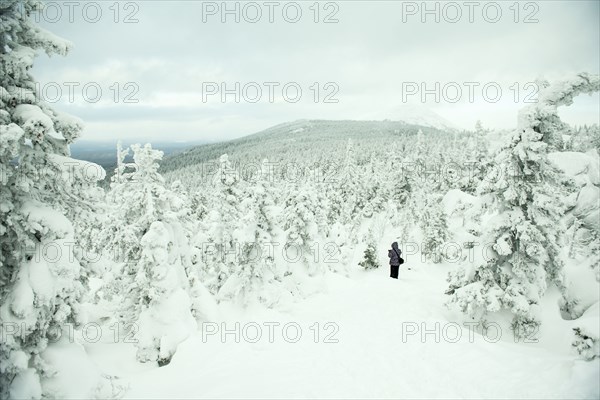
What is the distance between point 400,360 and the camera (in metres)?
11.0

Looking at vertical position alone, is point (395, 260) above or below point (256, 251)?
below

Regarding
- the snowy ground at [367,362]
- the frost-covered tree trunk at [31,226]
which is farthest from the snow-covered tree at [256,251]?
the frost-covered tree trunk at [31,226]

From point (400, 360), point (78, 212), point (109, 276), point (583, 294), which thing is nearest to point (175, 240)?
point (109, 276)

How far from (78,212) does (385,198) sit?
171ft

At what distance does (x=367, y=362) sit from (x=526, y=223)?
7.47 metres

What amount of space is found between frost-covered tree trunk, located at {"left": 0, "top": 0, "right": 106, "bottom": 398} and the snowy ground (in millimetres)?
3351

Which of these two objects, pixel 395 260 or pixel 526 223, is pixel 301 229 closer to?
pixel 395 260

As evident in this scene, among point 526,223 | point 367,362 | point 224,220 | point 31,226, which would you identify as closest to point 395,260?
point 526,223

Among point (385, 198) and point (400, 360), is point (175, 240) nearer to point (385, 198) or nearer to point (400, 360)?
point (400, 360)

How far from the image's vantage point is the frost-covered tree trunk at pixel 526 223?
464 inches

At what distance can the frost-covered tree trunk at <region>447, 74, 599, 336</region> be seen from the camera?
464 inches

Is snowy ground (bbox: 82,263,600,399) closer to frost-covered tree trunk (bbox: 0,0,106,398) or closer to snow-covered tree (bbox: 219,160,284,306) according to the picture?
snow-covered tree (bbox: 219,160,284,306)

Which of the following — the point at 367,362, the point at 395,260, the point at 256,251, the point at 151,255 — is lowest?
the point at 367,362

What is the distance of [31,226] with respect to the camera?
7414mm
